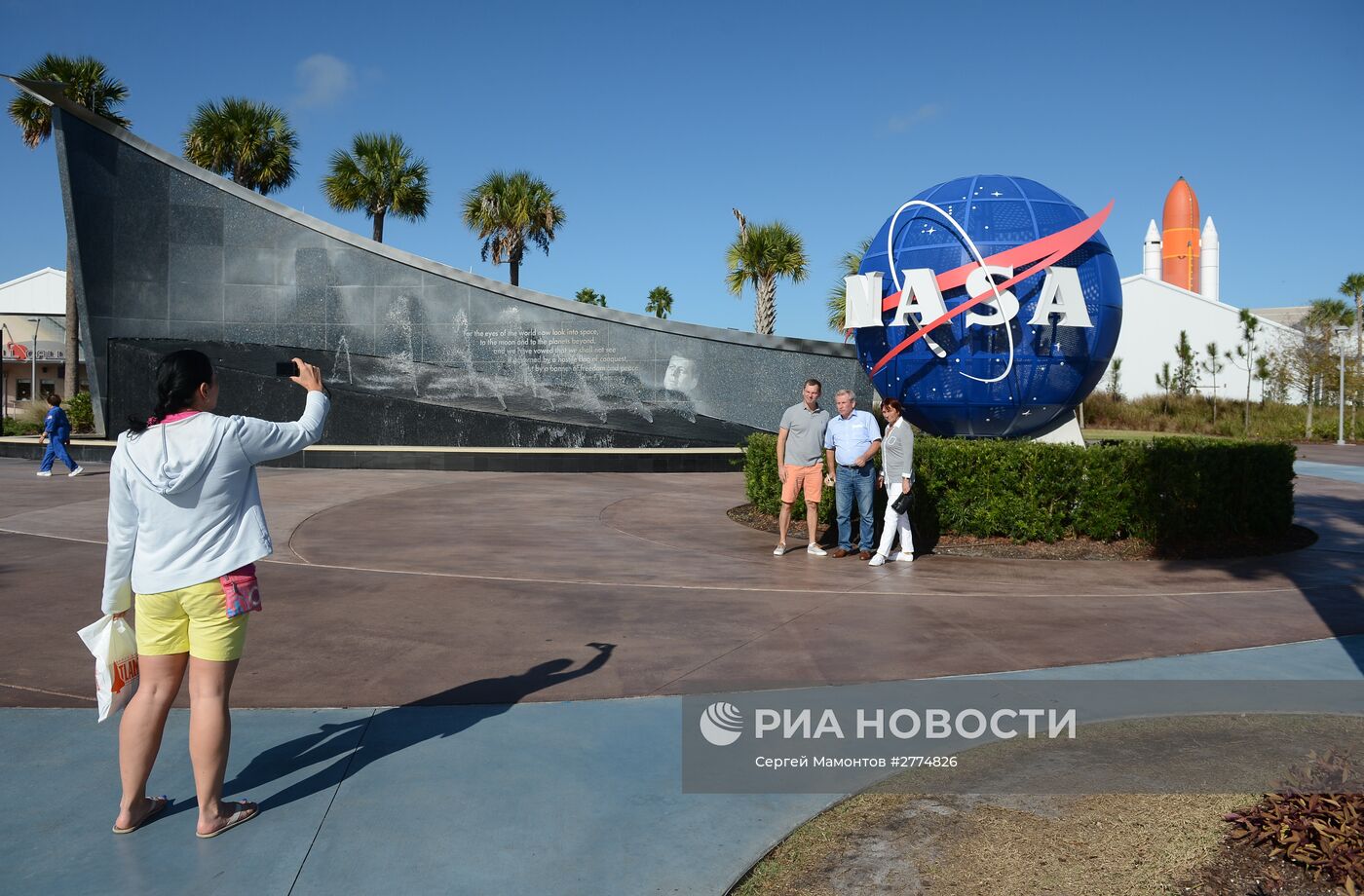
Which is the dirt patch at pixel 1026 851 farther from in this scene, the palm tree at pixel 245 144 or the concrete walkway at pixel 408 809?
the palm tree at pixel 245 144

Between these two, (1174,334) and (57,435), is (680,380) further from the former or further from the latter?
(1174,334)

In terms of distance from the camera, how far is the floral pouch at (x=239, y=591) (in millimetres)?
3471

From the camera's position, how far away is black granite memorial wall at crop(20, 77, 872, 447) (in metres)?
22.8

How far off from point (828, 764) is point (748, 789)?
18.1 inches

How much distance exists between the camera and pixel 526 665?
5781 millimetres

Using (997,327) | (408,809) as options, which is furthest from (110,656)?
(997,327)

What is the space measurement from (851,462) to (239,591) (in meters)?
6.81

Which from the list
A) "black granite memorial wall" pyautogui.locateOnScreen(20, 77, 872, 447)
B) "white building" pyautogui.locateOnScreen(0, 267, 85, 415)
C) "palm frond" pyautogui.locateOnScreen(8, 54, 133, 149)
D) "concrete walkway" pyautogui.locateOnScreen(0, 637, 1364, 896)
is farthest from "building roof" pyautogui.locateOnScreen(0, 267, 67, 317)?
"concrete walkway" pyautogui.locateOnScreen(0, 637, 1364, 896)

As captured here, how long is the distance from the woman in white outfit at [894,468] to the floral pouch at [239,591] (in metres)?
6.76

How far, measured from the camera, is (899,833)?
11.8 ft

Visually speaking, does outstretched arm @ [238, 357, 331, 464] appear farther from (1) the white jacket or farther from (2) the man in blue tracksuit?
(2) the man in blue tracksuit

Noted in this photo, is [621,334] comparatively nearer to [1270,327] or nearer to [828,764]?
[828,764]

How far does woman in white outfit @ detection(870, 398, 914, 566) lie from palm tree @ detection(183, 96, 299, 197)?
28522 millimetres

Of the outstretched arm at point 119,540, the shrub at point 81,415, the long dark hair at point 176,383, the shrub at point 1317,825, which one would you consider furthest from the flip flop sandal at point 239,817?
the shrub at point 81,415
